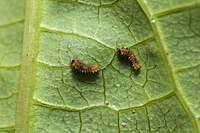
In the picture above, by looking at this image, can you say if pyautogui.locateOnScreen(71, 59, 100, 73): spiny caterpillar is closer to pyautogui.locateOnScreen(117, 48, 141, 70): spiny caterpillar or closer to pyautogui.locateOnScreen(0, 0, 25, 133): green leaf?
pyautogui.locateOnScreen(117, 48, 141, 70): spiny caterpillar

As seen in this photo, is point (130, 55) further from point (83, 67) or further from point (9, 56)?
point (9, 56)

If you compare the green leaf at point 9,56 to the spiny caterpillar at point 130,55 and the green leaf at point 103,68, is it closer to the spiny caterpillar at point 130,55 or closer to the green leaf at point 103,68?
the green leaf at point 103,68

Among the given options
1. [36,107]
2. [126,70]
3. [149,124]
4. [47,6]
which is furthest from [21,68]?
[149,124]

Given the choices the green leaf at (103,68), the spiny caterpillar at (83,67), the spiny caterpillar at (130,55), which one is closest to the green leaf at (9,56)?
the green leaf at (103,68)

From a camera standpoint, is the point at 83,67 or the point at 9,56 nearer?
the point at 83,67

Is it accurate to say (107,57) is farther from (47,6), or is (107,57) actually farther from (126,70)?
(47,6)

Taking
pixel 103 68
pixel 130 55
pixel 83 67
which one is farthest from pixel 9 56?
pixel 130 55
